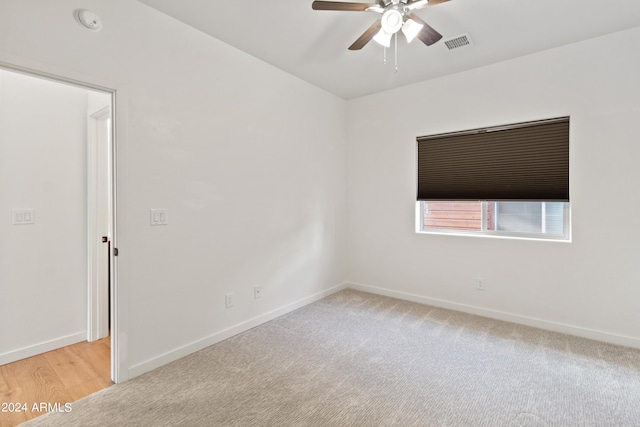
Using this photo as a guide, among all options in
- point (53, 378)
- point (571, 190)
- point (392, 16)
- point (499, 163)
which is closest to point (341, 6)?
point (392, 16)

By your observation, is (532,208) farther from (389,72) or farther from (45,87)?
(45,87)

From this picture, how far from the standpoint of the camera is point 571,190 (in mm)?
2928

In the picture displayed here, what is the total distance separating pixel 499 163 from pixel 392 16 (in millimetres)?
2063

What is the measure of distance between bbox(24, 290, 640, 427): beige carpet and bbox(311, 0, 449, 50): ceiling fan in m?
2.45

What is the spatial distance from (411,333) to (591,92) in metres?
2.73

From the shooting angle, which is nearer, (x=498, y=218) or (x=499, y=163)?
(x=499, y=163)

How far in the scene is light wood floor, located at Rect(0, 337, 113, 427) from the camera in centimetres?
204

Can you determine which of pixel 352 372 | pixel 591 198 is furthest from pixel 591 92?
pixel 352 372

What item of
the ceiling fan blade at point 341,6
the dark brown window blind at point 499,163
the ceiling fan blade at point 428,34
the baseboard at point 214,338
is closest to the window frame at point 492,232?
the dark brown window blind at point 499,163

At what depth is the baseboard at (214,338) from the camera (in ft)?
7.66

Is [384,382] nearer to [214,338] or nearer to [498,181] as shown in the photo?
[214,338]

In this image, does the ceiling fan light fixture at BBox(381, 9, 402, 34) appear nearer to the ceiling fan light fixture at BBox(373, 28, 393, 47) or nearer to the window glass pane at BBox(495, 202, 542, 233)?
the ceiling fan light fixture at BBox(373, 28, 393, 47)

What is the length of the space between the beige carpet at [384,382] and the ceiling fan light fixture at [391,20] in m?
2.44

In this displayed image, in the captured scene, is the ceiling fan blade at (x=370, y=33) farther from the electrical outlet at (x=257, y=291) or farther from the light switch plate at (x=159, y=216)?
the electrical outlet at (x=257, y=291)
